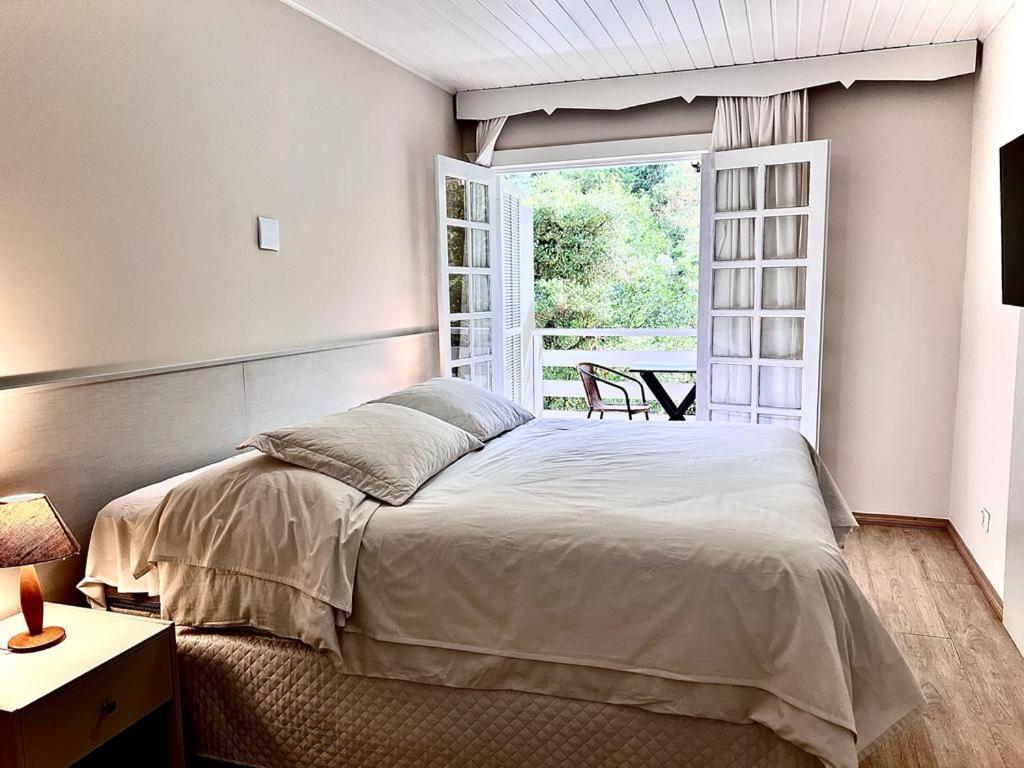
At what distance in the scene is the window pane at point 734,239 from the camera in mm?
4277

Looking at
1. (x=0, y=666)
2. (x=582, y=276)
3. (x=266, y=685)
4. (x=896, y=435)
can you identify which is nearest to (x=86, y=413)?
(x=0, y=666)

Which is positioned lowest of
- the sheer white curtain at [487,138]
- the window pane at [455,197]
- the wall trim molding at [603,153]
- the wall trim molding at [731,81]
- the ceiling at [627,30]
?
the window pane at [455,197]

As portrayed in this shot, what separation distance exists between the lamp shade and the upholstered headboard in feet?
0.92

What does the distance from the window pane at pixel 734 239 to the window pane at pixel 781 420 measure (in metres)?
0.90

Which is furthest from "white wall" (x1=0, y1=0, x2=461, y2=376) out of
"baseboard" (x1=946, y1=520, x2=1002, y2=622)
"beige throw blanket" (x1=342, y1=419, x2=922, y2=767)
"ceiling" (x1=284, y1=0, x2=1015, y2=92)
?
"baseboard" (x1=946, y1=520, x2=1002, y2=622)

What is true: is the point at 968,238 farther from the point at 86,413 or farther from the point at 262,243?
the point at 86,413

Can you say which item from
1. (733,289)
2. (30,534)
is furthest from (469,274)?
(30,534)

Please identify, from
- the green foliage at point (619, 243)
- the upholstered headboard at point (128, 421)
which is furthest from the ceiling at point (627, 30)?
the green foliage at point (619, 243)

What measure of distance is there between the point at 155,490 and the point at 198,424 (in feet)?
1.15

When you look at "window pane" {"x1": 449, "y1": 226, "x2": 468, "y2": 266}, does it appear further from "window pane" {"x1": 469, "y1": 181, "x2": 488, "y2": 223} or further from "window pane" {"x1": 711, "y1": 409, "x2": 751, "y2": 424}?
"window pane" {"x1": 711, "y1": 409, "x2": 751, "y2": 424}

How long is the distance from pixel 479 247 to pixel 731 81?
1.71 metres

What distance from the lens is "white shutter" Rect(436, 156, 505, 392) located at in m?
4.30

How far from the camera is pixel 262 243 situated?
9.82 ft

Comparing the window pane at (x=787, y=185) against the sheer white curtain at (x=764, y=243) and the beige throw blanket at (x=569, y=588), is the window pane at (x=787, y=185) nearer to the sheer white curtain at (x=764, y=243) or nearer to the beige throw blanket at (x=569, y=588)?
the sheer white curtain at (x=764, y=243)
